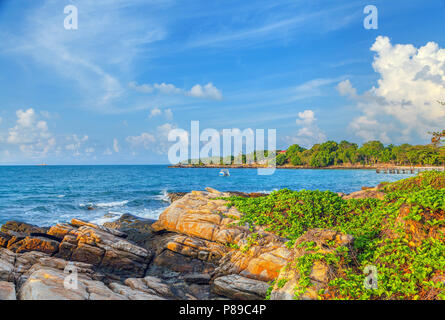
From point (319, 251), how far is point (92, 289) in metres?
6.18

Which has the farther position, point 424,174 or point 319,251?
point 424,174

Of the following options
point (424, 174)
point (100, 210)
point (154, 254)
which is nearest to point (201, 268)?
point (154, 254)

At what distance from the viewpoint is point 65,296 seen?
6.19m

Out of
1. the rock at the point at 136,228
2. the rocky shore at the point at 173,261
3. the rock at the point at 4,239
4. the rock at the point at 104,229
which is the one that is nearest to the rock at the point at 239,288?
the rocky shore at the point at 173,261

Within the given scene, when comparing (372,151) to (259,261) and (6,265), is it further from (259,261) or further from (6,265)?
(6,265)

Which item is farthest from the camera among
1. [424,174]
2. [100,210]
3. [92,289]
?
[100,210]

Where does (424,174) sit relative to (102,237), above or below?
above

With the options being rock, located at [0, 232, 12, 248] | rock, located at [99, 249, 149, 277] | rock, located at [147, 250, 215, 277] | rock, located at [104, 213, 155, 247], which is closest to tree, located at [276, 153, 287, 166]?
rock, located at [104, 213, 155, 247]

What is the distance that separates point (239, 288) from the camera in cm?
839

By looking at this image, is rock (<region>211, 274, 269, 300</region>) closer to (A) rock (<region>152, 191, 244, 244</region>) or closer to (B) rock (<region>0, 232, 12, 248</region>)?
(A) rock (<region>152, 191, 244, 244</region>)

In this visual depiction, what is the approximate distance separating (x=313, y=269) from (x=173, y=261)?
6158 mm

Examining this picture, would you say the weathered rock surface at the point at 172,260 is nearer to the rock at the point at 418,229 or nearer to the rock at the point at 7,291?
the rock at the point at 7,291
